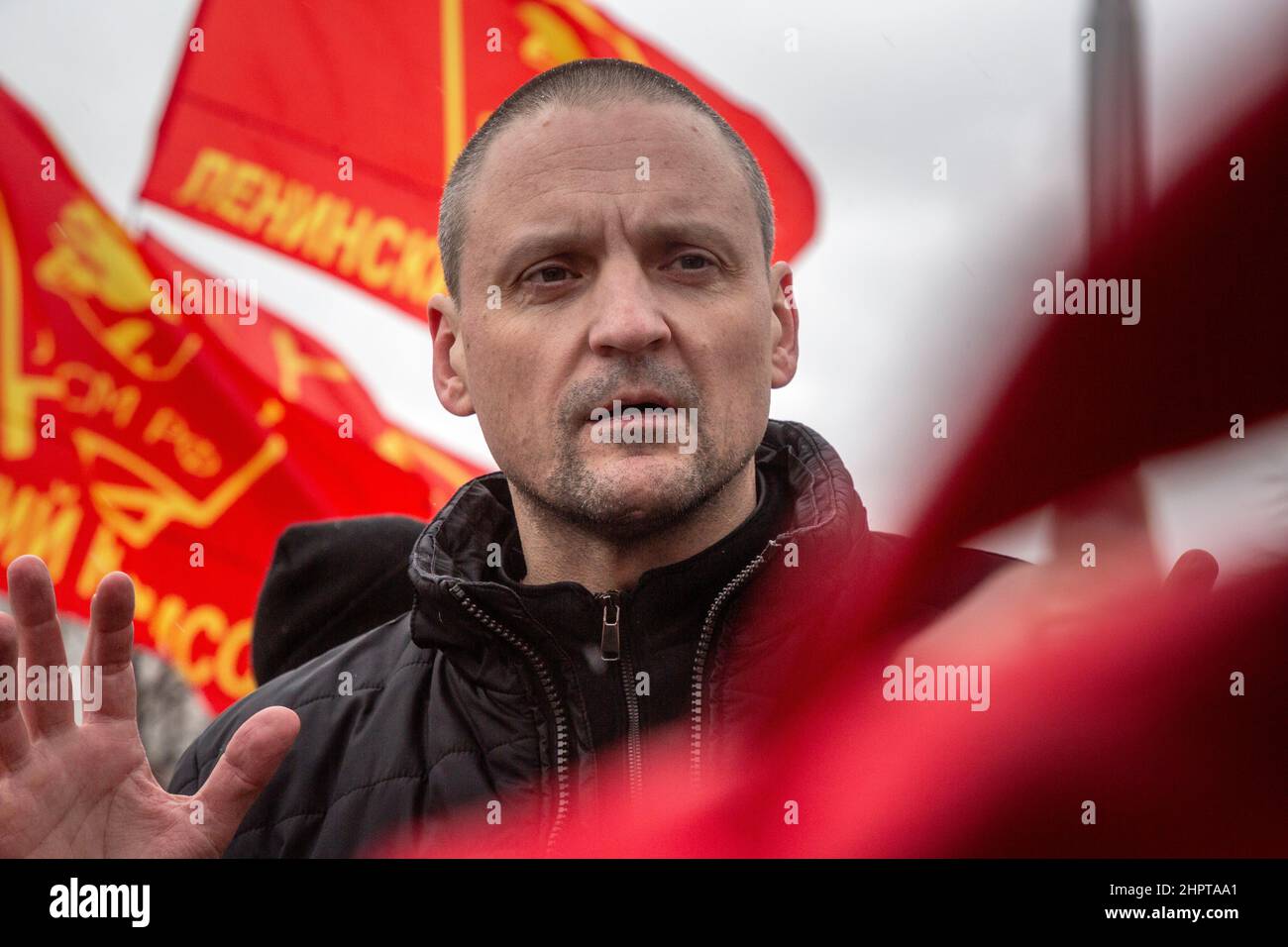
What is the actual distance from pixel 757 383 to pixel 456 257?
0.51m

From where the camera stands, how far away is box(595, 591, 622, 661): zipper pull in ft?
4.47

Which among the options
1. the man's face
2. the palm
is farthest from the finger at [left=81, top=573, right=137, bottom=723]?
the man's face

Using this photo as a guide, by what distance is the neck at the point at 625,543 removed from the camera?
1459 millimetres

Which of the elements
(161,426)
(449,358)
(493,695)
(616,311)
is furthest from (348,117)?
(493,695)

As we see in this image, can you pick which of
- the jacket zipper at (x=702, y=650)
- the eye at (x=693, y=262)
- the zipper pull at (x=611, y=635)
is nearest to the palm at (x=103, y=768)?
the zipper pull at (x=611, y=635)

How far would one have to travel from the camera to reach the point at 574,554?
1497mm

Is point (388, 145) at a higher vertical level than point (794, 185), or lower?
higher

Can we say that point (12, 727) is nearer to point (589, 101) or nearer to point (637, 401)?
point (637, 401)

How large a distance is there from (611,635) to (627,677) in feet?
0.19

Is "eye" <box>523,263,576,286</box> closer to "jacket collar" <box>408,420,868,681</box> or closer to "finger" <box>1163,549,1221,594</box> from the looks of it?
"jacket collar" <box>408,420,868,681</box>

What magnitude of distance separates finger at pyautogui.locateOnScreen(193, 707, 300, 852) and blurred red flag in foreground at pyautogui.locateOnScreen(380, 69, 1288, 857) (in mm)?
229
